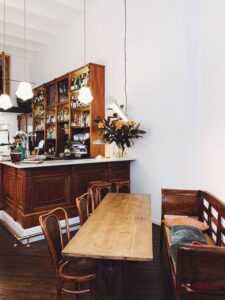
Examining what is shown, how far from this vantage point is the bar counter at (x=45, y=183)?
3646mm

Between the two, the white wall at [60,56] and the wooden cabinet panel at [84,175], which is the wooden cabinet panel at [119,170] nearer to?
the wooden cabinet panel at [84,175]

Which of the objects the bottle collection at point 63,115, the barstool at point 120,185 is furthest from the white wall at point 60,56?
the barstool at point 120,185

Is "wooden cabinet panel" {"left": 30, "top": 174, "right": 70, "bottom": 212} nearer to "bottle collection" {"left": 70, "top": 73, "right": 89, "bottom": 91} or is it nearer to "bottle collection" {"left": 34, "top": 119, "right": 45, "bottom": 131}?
"bottle collection" {"left": 70, "top": 73, "right": 89, "bottom": 91}

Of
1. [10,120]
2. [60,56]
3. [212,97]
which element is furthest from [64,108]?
[212,97]

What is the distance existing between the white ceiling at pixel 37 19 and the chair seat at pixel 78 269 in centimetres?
532

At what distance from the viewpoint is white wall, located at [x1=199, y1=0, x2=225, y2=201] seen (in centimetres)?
326

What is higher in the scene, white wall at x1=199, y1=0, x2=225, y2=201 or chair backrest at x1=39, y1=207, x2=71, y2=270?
white wall at x1=199, y1=0, x2=225, y2=201

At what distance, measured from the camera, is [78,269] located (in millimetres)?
1912

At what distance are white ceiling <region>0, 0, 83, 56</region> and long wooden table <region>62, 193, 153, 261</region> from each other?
4945mm

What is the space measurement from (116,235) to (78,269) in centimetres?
44

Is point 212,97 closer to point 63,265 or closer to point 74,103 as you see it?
point 63,265

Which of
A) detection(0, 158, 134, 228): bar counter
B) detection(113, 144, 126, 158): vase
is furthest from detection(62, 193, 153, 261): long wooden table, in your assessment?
detection(113, 144, 126, 158): vase

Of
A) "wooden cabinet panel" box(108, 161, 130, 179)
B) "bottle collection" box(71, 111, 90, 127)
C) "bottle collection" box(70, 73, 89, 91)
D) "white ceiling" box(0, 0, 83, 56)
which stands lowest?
"wooden cabinet panel" box(108, 161, 130, 179)

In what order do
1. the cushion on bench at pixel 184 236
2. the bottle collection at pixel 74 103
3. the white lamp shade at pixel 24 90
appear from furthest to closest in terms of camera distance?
1. the bottle collection at pixel 74 103
2. the white lamp shade at pixel 24 90
3. the cushion on bench at pixel 184 236
